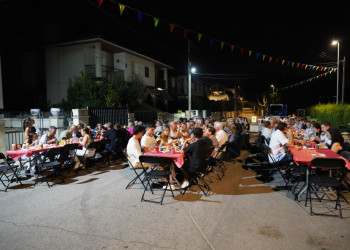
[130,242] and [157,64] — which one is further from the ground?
[157,64]

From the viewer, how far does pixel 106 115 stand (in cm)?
1343

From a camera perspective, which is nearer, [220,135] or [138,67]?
[220,135]

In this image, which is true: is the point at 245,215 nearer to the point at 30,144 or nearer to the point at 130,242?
the point at 130,242

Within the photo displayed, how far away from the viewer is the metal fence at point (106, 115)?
41.3 feet

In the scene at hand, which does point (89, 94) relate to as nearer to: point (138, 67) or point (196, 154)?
point (138, 67)

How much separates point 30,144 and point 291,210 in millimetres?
7215

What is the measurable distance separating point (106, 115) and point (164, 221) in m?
10.5

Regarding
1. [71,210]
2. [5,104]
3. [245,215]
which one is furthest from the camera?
[5,104]

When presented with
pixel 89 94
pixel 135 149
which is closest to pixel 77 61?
pixel 89 94

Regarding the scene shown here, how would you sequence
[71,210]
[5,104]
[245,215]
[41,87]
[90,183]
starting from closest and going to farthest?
[245,215] < [71,210] < [90,183] < [5,104] < [41,87]

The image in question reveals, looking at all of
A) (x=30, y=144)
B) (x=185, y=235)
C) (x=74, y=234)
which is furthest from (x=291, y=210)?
(x=30, y=144)

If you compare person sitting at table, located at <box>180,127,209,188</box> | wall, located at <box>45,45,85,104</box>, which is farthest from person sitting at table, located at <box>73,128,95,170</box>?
wall, located at <box>45,45,85,104</box>

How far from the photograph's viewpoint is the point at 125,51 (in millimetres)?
20203

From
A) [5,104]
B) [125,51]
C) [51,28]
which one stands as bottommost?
[5,104]
